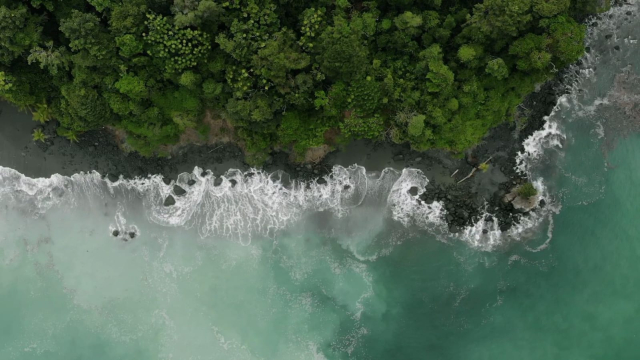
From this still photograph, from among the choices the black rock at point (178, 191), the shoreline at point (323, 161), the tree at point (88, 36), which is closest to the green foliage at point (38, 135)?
the shoreline at point (323, 161)

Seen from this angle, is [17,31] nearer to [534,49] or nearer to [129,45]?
[129,45]

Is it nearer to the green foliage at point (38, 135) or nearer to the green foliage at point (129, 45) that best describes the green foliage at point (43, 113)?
the green foliage at point (38, 135)

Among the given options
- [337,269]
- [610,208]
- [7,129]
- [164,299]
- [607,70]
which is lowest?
[164,299]

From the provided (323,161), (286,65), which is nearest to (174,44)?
(286,65)

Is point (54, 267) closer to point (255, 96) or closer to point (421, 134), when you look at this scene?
point (255, 96)

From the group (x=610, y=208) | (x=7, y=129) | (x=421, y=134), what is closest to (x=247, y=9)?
(x=421, y=134)
